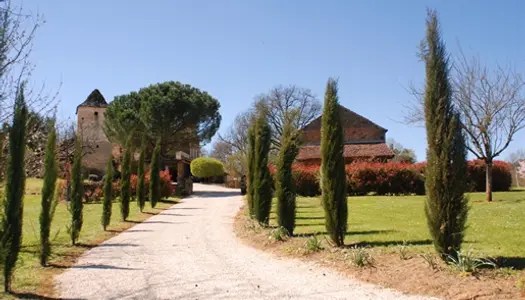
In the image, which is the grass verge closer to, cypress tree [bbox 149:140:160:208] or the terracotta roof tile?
cypress tree [bbox 149:140:160:208]

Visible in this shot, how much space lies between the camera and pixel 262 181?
43.0ft

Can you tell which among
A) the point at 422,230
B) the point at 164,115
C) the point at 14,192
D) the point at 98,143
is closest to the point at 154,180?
the point at 164,115

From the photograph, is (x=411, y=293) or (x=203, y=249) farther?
(x=203, y=249)

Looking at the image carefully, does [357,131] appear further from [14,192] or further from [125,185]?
[14,192]

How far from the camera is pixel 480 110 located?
21.2m

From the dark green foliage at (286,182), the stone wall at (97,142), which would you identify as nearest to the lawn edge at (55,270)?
the dark green foliage at (286,182)

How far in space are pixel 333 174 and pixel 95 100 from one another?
147ft

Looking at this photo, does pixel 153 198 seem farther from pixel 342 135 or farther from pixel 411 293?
pixel 411 293

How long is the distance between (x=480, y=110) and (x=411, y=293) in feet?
58.8

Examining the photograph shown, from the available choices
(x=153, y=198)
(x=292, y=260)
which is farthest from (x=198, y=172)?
(x=292, y=260)

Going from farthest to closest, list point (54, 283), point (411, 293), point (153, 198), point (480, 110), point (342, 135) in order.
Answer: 1. point (153, 198)
2. point (480, 110)
3. point (342, 135)
4. point (54, 283)
5. point (411, 293)

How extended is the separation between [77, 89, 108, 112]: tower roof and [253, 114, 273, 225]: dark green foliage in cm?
3999

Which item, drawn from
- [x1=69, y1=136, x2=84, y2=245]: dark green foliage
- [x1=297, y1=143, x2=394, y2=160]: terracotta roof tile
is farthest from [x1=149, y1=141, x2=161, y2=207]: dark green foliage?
[x1=297, y1=143, x2=394, y2=160]: terracotta roof tile

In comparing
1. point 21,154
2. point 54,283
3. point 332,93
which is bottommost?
point 54,283
